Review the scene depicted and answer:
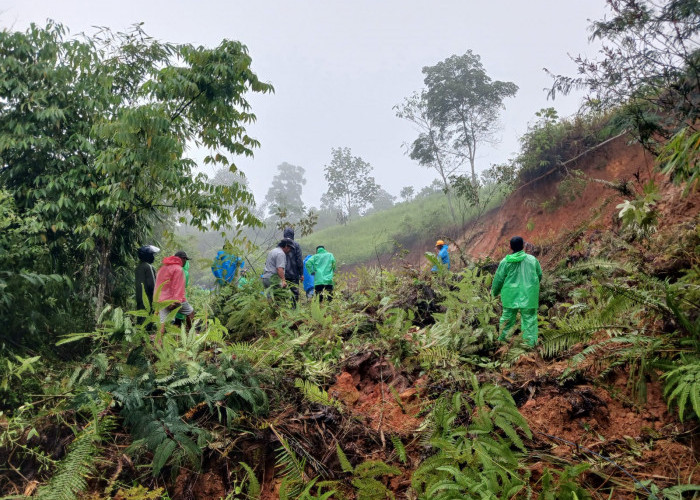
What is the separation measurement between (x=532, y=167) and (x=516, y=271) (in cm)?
1351

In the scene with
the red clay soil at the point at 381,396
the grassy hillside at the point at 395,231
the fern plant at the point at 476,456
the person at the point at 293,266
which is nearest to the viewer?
the fern plant at the point at 476,456

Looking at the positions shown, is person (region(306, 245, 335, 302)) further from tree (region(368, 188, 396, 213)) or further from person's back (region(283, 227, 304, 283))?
tree (region(368, 188, 396, 213))

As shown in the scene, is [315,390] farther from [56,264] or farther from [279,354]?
[56,264]

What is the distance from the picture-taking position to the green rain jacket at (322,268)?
25.6ft

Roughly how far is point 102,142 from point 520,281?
241 inches

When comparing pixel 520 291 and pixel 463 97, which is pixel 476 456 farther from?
pixel 463 97

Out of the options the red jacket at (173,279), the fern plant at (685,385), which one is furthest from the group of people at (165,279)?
the fern plant at (685,385)

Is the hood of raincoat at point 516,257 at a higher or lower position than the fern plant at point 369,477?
higher

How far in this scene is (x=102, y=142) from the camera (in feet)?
20.7

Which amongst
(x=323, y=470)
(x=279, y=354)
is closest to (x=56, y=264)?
(x=279, y=354)

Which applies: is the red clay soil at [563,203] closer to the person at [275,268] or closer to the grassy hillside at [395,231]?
the grassy hillside at [395,231]

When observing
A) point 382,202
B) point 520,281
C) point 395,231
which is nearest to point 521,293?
point 520,281

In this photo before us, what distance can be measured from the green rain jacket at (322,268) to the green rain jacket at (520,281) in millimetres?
3489

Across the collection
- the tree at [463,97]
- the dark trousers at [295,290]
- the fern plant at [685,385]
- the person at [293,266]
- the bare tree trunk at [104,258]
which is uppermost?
the tree at [463,97]
